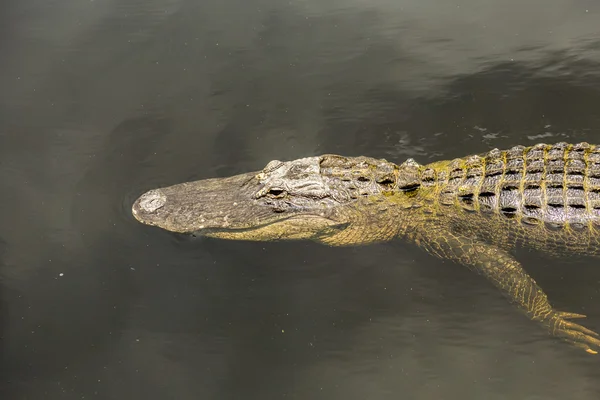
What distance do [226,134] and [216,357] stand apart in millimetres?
1751

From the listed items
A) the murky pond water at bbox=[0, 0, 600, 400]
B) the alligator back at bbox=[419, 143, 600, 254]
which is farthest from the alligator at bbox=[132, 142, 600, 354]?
the murky pond water at bbox=[0, 0, 600, 400]

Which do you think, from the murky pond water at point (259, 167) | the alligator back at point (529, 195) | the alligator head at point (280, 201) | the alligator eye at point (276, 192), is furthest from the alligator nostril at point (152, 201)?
the alligator back at point (529, 195)

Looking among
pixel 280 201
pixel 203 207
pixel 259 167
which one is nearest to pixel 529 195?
pixel 280 201

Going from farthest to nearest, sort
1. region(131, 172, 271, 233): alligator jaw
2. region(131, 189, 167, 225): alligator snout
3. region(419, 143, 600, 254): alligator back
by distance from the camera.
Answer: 1. region(131, 189, 167, 225): alligator snout
2. region(131, 172, 271, 233): alligator jaw
3. region(419, 143, 600, 254): alligator back

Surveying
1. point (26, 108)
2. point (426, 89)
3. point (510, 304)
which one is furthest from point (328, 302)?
point (26, 108)

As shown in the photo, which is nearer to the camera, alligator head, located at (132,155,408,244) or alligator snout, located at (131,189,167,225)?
alligator head, located at (132,155,408,244)

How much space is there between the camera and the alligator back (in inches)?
120

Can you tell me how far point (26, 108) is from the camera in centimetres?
446

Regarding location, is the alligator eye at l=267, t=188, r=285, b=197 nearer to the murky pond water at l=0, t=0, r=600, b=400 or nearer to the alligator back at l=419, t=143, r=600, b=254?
the murky pond water at l=0, t=0, r=600, b=400

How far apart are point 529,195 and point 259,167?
194 cm

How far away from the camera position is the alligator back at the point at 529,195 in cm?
305

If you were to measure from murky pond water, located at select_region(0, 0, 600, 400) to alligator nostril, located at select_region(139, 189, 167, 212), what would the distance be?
0.16 meters

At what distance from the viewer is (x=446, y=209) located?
131 inches

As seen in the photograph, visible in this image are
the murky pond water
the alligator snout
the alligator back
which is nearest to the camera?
the alligator back
